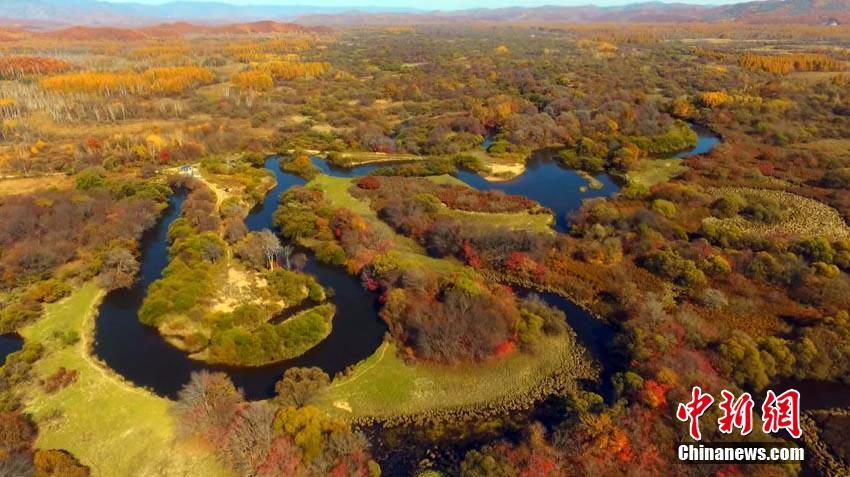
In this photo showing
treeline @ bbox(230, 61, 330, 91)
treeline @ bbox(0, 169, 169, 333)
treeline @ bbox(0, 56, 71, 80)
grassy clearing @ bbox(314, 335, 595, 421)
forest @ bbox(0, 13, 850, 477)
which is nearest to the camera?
forest @ bbox(0, 13, 850, 477)

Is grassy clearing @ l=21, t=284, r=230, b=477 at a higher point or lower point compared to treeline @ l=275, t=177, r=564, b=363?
lower

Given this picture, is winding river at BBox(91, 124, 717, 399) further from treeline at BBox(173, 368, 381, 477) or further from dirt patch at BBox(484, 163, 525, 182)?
dirt patch at BBox(484, 163, 525, 182)

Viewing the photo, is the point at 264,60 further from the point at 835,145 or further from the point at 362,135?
the point at 835,145

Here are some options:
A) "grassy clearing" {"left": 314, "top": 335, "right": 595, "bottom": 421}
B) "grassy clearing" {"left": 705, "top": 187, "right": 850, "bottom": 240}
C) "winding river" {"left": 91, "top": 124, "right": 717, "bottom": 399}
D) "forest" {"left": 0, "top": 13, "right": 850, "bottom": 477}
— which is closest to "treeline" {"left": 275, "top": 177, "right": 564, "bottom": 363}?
"forest" {"left": 0, "top": 13, "right": 850, "bottom": 477}

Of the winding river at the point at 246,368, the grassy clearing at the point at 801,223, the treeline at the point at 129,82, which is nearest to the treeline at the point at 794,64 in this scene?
the grassy clearing at the point at 801,223

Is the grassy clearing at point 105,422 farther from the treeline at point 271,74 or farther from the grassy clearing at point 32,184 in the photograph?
the treeline at point 271,74

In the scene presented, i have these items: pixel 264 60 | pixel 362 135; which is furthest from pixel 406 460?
pixel 264 60

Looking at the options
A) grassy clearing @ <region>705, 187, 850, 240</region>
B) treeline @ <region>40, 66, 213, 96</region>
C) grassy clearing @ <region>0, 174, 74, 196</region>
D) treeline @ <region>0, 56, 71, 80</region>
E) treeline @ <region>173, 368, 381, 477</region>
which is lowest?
treeline @ <region>173, 368, 381, 477</region>

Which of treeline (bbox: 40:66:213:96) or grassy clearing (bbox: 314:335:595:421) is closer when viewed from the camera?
grassy clearing (bbox: 314:335:595:421)
